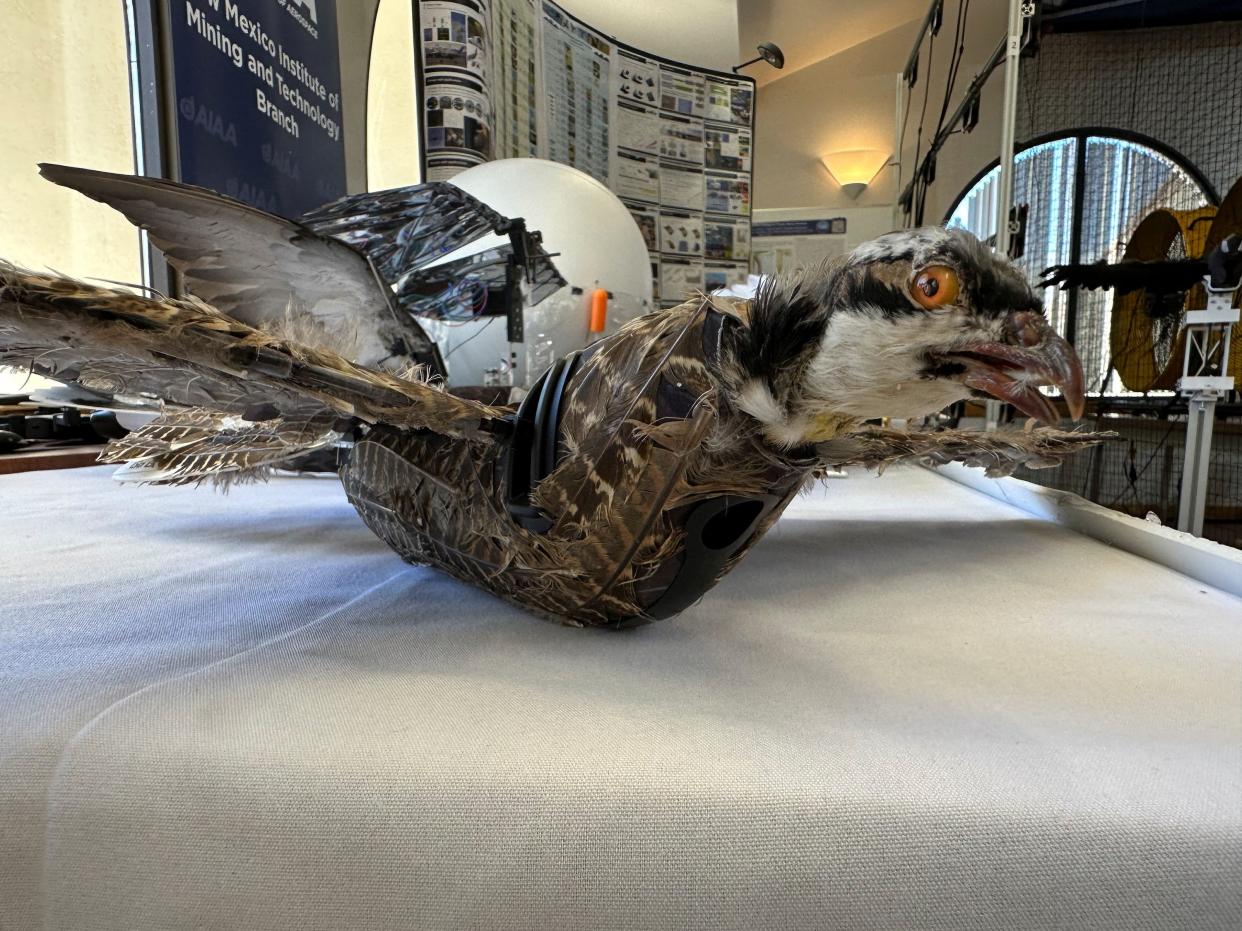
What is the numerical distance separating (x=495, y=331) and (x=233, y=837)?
2.88ft

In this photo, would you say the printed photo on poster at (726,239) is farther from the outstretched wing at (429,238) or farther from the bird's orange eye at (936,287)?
the bird's orange eye at (936,287)

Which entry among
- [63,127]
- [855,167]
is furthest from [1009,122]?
[855,167]

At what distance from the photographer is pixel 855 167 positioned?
323 cm

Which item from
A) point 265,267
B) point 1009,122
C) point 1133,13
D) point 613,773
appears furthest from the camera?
point 1133,13

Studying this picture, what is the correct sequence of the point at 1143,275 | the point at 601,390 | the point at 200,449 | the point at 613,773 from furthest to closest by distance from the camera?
the point at 1143,275, the point at 200,449, the point at 601,390, the point at 613,773

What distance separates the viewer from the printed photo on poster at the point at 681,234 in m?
2.19

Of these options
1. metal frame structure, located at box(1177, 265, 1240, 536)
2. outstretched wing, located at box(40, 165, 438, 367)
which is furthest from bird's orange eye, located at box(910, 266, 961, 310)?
metal frame structure, located at box(1177, 265, 1240, 536)

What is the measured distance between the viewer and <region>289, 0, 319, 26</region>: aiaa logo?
4.97 ft

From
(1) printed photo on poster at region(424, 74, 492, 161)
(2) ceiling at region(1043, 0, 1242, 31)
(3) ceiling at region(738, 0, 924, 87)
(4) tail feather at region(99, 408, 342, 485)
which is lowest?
(4) tail feather at region(99, 408, 342, 485)

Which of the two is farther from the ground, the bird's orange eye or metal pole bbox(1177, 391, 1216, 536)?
the bird's orange eye

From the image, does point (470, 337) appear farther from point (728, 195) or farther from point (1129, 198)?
point (1129, 198)

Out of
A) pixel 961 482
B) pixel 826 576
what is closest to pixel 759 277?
pixel 826 576

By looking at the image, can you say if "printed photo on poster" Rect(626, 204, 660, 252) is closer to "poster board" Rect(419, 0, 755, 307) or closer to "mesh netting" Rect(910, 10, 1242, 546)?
"poster board" Rect(419, 0, 755, 307)

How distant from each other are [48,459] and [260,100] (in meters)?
0.78
